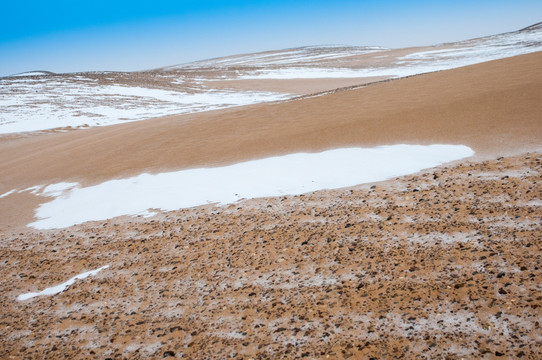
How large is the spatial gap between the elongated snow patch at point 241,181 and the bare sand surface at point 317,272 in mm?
589

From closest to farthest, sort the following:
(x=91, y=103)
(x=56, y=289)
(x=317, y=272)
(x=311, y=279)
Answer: (x=311, y=279) → (x=317, y=272) → (x=56, y=289) → (x=91, y=103)

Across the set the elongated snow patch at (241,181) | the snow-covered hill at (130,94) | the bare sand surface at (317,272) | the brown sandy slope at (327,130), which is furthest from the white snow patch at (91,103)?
the bare sand surface at (317,272)

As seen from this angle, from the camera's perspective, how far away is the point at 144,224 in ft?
24.5

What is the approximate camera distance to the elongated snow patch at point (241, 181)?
8281 mm

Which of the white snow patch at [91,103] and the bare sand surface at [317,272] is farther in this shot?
the white snow patch at [91,103]

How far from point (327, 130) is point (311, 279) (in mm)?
8660

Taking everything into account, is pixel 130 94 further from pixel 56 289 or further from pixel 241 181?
pixel 56 289

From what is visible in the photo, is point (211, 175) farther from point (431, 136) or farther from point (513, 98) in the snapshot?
point (513, 98)

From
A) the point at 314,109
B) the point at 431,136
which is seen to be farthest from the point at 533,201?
the point at 314,109

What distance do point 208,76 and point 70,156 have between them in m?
41.1

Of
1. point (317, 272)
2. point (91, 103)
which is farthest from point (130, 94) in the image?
point (317, 272)

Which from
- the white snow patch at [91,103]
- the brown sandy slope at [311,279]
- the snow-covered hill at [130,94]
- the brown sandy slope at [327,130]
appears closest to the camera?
the brown sandy slope at [311,279]

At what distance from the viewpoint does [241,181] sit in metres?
9.25

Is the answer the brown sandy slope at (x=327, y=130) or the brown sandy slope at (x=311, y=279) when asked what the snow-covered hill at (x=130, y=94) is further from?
the brown sandy slope at (x=311, y=279)
